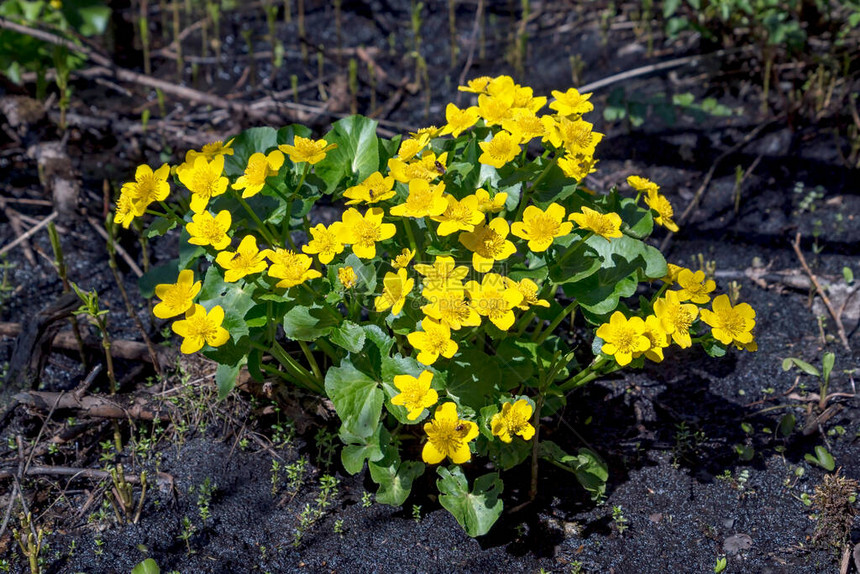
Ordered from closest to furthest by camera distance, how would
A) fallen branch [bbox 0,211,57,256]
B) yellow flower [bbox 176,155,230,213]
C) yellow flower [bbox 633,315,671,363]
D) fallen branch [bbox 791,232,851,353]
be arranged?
yellow flower [bbox 633,315,671,363] < yellow flower [bbox 176,155,230,213] < fallen branch [bbox 791,232,851,353] < fallen branch [bbox 0,211,57,256]

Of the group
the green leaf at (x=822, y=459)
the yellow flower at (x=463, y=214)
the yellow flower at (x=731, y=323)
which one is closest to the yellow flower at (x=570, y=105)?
the yellow flower at (x=463, y=214)

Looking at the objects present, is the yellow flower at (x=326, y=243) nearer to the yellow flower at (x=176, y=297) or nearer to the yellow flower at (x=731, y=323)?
the yellow flower at (x=176, y=297)

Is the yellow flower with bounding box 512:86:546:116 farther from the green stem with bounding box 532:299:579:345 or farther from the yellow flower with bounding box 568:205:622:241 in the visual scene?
the green stem with bounding box 532:299:579:345

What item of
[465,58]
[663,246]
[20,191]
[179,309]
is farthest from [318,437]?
[465,58]

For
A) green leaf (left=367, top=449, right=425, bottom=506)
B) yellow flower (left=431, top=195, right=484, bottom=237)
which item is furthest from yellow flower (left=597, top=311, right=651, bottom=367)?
green leaf (left=367, top=449, right=425, bottom=506)

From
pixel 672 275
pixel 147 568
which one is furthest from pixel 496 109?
pixel 147 568

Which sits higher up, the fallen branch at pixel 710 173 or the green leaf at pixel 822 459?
the fallen branch at pixel 710 173
